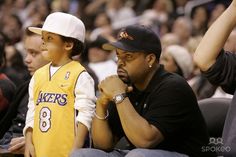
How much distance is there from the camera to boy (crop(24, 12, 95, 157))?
4.56 metres

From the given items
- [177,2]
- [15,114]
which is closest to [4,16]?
[177,2]

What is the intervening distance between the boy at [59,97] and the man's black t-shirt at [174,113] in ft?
1.23

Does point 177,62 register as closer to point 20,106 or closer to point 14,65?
point 14,65

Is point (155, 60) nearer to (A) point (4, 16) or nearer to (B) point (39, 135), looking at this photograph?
(B) point (39, 135)

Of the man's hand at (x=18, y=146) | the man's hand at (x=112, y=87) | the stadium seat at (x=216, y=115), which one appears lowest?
the man's hand at (x=18, y=146)

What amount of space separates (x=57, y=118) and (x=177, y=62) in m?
2.94

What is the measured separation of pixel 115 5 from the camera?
45.4 ft

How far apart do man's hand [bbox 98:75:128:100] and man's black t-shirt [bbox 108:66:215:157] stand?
17 centimetres

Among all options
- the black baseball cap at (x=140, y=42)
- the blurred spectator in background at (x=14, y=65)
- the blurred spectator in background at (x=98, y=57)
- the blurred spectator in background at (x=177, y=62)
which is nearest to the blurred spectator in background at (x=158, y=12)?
the blurred spectator in background at (x=98, y=57)

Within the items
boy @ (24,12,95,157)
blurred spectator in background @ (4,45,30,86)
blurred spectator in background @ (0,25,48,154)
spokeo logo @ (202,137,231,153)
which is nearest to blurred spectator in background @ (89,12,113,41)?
blurred spectator in background @ (4,45,30,86)

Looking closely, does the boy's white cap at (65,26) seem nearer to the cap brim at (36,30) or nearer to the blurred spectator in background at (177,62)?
the cap brim at (36,30)

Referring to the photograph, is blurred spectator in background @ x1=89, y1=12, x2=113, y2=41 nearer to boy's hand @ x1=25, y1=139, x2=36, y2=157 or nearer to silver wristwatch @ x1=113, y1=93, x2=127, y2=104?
boy's hand @ x1=25, y1=139, x2=36, y2=157

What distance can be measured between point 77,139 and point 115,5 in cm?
953

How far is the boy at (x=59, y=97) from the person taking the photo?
179 inches
